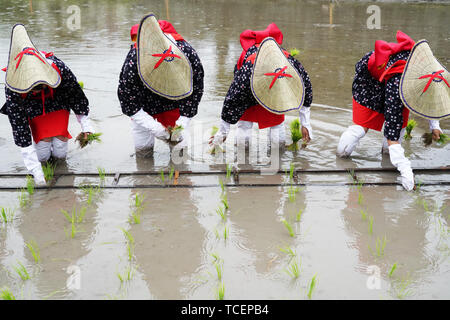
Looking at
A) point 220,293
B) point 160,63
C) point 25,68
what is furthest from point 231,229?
point 25,68

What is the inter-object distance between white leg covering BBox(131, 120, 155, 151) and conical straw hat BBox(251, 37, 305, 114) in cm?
123

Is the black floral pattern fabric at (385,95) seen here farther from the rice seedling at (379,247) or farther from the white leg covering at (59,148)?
the white leg covering at (59,148)

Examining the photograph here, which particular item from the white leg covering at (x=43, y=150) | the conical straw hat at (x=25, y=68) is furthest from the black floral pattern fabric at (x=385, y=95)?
the white leg covering at (x=43, y=150)

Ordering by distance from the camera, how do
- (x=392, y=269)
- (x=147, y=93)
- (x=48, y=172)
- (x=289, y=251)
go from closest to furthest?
1. (x=392, y=269)
2. (x=289, y=251)
3. (x=48, y=172)
4. (x=147, y=93)

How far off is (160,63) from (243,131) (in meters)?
1.15

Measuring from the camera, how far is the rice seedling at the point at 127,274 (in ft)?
9.32

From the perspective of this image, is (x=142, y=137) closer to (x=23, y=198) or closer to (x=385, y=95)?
(x=23, y=198)

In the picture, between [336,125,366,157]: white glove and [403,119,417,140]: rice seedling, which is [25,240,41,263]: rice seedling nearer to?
[336,125,366,157]: white glove

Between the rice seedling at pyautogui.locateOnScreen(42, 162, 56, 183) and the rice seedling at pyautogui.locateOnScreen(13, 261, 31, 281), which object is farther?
the rice seedling at pyautogui.locateOnScreen(42, 162, 56, 183)

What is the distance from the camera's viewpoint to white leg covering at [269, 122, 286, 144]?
4762 mm

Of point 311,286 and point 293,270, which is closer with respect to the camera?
point 311,286

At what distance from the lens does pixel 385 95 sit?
412 centimetres

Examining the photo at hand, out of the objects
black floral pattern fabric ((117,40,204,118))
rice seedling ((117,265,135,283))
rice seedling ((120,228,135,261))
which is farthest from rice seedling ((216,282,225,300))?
black floral pattern fabric ((117,40,204,118))

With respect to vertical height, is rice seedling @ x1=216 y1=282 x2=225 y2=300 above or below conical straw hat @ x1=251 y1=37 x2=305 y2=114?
below
